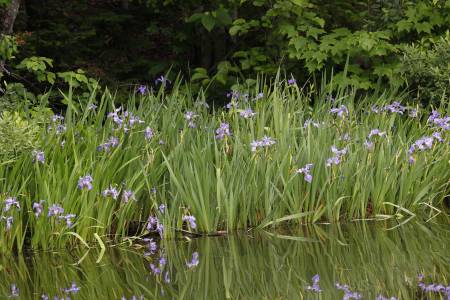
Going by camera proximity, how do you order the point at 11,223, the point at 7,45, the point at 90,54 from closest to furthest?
1. the point at 11,223
2. the point at 7,45
3. the point at 90,54

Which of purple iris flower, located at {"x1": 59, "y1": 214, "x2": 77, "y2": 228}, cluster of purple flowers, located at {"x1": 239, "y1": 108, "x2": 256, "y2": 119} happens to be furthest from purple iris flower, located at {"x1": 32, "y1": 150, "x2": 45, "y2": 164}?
cluster of purple flowers, located at {"x1": 239, "y1": 108, "x2": 256, "y2": 119}

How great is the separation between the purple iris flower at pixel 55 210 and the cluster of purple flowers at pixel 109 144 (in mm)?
550

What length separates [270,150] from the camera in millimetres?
5133

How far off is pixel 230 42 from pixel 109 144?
4.61 meters

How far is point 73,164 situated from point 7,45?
188cm

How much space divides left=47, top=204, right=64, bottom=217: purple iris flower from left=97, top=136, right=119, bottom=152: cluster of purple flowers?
1.81 feet

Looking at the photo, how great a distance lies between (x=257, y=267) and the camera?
408 cm

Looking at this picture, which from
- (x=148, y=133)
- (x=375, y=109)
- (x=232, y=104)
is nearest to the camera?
(x=148, y=133)

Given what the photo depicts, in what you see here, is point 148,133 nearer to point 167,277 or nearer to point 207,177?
point 207,177

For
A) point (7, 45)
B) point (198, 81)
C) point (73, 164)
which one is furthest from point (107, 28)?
point (73, 164)

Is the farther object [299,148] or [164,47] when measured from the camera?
[164,47]

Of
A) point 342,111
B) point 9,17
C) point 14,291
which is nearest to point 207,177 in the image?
point 342,111

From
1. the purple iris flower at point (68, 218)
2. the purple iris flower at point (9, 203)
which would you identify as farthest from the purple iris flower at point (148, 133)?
the purple iris flower at point (9, 203)

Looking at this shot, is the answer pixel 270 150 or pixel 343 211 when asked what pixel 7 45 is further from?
pixel 343 211
